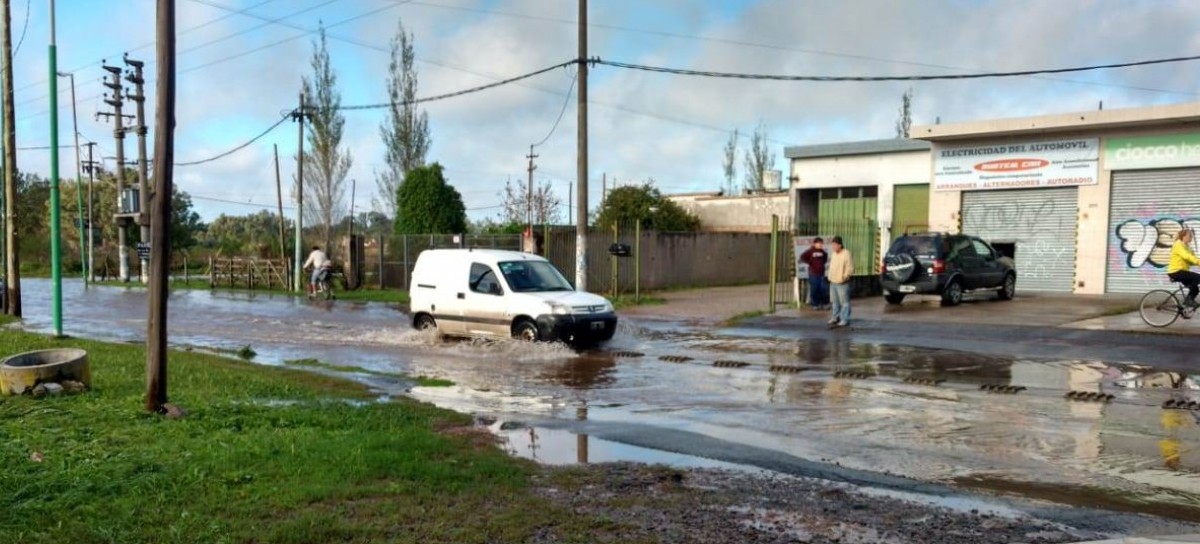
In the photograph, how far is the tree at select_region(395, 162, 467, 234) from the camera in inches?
1437

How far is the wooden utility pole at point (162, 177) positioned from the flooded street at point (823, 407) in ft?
9.99

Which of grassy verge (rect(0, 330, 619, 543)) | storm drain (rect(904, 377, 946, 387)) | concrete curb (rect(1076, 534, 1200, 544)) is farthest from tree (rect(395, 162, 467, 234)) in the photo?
concrete curb (rect(1076, 534, 1200, 544))

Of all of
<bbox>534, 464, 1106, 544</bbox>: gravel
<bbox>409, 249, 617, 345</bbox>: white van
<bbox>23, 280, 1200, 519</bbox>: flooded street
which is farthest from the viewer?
<bbox>409, 249, 617, 345</bbox>: white van

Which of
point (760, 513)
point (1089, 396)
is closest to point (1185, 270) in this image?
point (1089, 396)

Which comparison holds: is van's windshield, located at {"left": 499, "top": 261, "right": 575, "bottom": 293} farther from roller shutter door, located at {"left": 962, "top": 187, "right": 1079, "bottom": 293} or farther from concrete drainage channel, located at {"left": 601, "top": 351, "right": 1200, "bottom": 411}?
roller shutter door, located at {"left": 962, "top": 187, "right": 1079, "bottom": 293}

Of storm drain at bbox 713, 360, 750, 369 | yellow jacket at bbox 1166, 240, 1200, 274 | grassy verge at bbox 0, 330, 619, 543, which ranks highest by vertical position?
yellow jacket at bbox 1166, 240, 1200, 274

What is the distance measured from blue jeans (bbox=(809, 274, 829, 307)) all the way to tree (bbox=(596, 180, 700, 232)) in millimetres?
20639

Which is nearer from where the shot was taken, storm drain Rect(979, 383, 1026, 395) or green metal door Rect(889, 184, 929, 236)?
storm drain Rect(979, 383, 1026, 395)

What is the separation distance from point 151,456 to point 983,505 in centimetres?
560

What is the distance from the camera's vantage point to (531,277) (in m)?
15.6

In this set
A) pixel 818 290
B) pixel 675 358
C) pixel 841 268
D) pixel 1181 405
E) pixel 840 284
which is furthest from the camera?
pixel 818 290

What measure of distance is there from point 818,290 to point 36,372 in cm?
1538

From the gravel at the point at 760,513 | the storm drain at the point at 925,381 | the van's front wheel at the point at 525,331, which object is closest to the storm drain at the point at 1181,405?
the storm drain at the point at 925,381

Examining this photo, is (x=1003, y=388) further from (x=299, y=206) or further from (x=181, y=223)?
(x=181, y=223)
